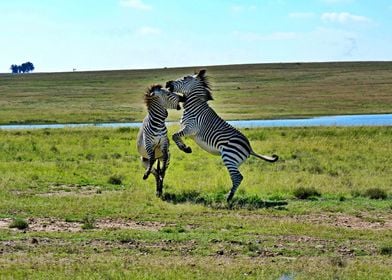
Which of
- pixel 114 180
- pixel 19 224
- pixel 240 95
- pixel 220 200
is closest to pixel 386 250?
pixel 220 200

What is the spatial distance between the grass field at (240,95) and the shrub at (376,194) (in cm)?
2914

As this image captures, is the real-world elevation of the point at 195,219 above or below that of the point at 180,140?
below

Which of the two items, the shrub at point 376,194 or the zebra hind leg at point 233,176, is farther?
the shrub at point 376,194

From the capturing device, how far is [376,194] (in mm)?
16078

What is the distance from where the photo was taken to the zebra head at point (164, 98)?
17188 millimetres


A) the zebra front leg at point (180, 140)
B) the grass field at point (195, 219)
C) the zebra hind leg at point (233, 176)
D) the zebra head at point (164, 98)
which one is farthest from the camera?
the zebra head at point (164, 98)

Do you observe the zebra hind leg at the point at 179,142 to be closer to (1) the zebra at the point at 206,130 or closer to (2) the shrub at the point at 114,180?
(1) the zebra at the point at 206,130

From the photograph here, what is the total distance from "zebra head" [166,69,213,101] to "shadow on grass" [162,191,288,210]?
2.51 m

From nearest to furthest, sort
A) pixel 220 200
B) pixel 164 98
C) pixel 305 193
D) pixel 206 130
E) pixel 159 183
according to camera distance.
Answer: pixel 220 200 < pixel 305 193 < pixel 159 183 < pixel 206 130 < pixel 164 98

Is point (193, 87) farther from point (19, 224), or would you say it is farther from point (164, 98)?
point (19, 224)

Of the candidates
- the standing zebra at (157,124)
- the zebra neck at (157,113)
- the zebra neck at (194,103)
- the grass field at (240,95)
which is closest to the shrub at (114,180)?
the standing zebra at (157,124)

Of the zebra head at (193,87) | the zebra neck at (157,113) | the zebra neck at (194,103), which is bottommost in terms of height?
the zebra neck at (157,113)

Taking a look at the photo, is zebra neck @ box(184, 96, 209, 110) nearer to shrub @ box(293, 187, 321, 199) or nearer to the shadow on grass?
the shadow on grass

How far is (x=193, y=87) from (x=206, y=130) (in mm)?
1260
